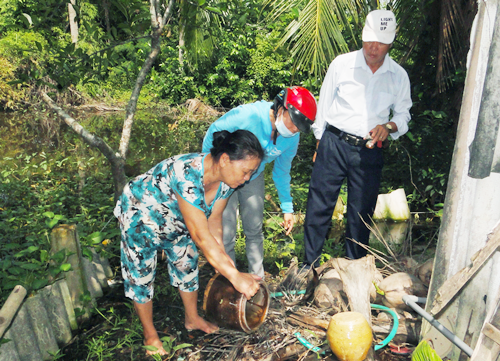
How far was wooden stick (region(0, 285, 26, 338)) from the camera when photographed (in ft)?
6.55

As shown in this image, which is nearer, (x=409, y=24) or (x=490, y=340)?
(x=490, y=340)

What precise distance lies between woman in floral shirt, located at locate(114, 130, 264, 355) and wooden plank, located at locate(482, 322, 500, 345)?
1.07 m

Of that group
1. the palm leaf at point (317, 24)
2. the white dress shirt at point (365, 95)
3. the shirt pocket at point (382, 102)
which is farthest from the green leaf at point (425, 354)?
the palm leaf at point (317, 24)

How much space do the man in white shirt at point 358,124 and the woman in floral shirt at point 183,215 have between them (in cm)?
97

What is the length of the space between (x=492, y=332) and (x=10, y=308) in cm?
227

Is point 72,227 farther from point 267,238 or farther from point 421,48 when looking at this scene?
point 421,48

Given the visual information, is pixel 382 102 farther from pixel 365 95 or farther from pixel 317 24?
pixel 317 24

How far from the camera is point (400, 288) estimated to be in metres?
2.88

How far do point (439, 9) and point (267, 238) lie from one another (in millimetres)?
3709

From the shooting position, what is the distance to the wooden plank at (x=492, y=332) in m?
1.67

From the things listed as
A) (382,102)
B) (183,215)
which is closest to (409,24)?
(382,102)

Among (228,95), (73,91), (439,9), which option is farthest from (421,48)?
(73,91)

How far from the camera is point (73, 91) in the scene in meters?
16.0

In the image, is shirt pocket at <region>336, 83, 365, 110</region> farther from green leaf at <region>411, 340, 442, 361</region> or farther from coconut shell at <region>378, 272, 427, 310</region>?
green leaf at <region>411, 340, 442, 361</region>
